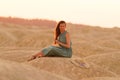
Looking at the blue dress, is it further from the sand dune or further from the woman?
the sand dune

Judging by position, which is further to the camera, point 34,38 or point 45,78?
point 34,38

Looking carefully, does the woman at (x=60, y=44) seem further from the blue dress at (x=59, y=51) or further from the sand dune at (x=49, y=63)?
the sand dune at (x=49, y=63)

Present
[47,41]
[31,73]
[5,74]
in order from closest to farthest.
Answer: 1. [5,74]
2. [31,73]
3. [47,41]

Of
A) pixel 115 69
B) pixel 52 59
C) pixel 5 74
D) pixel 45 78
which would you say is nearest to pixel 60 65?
pixel 52 59

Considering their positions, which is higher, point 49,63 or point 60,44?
point 60,44

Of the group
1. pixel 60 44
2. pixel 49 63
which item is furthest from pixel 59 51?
pixel 49 63

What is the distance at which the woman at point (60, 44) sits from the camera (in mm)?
9641

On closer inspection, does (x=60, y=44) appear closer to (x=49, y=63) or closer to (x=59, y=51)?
(x=59, y=51)

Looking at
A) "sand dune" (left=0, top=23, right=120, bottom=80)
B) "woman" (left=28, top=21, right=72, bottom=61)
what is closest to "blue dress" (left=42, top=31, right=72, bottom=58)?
"woman" (left=28, top=21, right=72, bottom=61)

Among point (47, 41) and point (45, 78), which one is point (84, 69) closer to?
point (45, 78)

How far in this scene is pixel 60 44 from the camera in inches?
383

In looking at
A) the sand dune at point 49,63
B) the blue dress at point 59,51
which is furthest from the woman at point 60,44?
the sand dune at point 49,63

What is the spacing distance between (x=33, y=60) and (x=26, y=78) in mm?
4869

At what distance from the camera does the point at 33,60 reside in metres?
9.77
